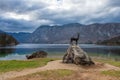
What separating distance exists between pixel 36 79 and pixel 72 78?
361 cm

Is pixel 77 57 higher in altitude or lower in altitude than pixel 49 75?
higher

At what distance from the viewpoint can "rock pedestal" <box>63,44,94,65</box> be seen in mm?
35375

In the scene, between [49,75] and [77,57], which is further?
[77,57]

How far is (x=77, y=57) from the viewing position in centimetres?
3588

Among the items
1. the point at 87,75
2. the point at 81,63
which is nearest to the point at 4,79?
the point at 87,75

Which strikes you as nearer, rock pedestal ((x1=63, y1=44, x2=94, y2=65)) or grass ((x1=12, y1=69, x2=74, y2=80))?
grass ((x1=12, y1=69, x2=74, y2=80))

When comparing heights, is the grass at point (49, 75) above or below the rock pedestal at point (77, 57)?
below

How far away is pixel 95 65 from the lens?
35344 mm

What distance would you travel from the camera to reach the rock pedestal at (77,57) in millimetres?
35375

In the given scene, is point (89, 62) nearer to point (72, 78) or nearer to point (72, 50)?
point (72, 50)

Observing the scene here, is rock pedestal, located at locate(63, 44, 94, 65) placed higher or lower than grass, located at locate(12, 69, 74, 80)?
higher

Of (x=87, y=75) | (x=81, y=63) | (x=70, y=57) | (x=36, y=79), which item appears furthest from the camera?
(x=70, y=57)

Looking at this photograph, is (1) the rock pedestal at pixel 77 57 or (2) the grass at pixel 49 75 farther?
(1) the rock pedestal at pixel 77 57

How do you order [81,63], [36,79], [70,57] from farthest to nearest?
[70,57] < [81,63] < [36,79]
